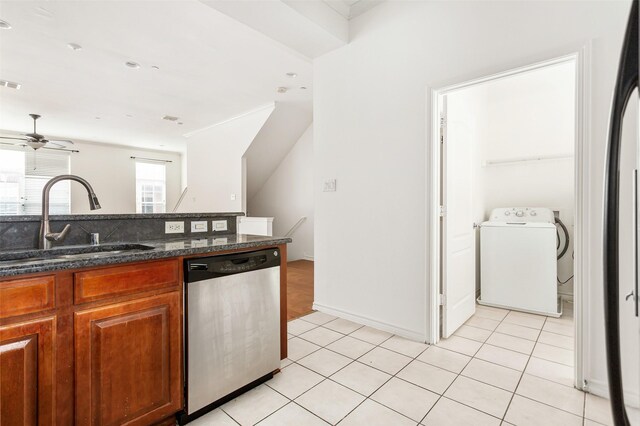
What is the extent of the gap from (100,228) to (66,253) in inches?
9.1

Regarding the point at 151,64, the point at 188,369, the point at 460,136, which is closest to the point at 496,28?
the point at 460,136

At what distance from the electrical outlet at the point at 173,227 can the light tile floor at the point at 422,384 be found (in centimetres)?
113

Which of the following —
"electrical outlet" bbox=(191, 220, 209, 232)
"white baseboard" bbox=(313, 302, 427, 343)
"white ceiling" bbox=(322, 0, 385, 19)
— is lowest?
"white baseboard" bbox=(313, 302, 427, 343)

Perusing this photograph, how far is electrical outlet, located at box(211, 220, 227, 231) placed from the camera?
7.61 feet

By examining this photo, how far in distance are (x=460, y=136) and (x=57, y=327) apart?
3.05 m

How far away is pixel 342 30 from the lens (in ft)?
9.74

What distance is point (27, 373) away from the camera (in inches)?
44.3

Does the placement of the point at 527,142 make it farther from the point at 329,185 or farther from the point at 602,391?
the point at 602,391

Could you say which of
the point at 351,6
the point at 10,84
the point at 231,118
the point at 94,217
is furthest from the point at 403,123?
the point at 10,84

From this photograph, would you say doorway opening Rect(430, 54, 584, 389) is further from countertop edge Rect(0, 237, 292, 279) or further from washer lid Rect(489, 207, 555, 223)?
countertop edge Rect(0, 237, 292, 279)

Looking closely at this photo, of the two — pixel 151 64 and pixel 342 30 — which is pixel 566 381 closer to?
pixel 342 30

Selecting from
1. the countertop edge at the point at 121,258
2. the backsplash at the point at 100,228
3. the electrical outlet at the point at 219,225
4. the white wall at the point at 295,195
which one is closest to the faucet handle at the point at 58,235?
the backsplash at the point at 100,228

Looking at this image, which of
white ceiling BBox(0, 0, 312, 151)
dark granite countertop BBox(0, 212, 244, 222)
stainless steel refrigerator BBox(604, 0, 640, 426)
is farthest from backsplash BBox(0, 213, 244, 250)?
stainless steel refrigerator BBox(604, 0, 640, 426)

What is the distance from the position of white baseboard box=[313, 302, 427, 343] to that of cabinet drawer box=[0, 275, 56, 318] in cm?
234
